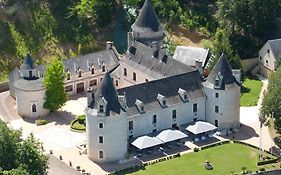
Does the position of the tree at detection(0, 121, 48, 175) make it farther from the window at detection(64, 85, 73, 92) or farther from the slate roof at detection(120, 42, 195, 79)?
the window at detection(64, 85, 73, 92)

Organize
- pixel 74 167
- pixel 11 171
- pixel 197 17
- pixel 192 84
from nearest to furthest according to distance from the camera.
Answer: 1. pixel 11 171
2. pixel 74 167
3. pixel 192 84
4. pixel 197 17

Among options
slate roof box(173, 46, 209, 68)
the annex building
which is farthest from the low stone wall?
slate roof box(173, 46, 209, 68)

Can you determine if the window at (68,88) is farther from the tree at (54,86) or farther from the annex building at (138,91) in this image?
the tree at (54,86)

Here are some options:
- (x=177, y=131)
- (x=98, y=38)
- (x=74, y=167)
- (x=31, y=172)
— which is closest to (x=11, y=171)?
(x=31, y=172)

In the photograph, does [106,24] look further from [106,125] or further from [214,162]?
[214,162]

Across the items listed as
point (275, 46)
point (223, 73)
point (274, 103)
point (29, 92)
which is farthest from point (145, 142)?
point (275, 46)

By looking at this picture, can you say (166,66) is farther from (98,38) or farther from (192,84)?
(98,38)
